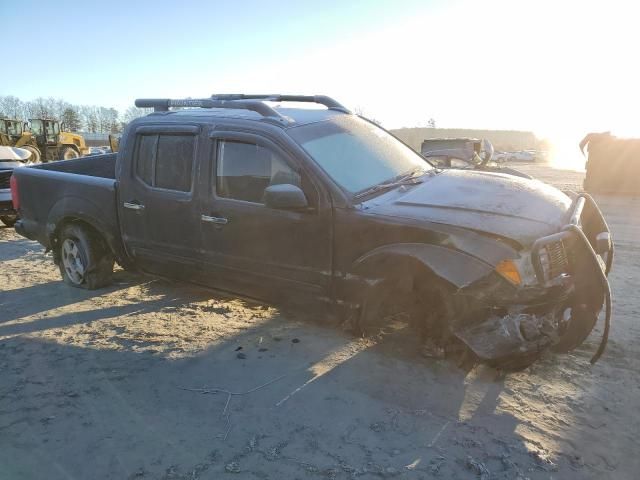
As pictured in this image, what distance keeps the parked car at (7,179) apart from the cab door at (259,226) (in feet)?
24.4

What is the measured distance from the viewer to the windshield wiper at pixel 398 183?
3822 millimetres

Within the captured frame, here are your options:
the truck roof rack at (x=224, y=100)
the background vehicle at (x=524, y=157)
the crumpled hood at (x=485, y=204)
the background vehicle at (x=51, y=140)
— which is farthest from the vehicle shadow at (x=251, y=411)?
the background vehicle at (x=524, y=157)

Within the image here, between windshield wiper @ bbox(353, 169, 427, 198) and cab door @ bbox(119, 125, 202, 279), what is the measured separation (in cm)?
156

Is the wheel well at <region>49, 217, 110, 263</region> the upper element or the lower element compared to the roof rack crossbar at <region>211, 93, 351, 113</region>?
lower

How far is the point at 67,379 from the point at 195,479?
63.5 inches

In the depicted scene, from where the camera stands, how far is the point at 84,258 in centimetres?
551

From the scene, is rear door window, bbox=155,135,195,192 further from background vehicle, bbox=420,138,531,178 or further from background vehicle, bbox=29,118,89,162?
background vehicle, bbox=29,118,89,162

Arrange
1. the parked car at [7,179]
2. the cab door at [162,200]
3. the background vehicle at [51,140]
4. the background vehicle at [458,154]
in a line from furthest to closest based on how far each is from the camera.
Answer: the background vehicle at [51,140] < the parked car at [7,179] < the background vehicle at [458,154] < the cab door at [162,200]

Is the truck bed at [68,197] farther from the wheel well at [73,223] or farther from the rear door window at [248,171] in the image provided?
the rear door window at [248,171]

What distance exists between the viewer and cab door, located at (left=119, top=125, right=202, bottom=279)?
449 centimetres

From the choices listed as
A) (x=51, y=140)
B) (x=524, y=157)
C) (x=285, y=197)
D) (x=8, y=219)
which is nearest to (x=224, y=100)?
(x=285, y=197)

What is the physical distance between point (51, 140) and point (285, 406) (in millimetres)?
28279

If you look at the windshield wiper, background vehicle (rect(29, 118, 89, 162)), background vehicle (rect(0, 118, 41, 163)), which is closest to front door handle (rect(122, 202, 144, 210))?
the windshield wiper

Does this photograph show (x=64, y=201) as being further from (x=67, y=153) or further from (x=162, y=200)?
(x=67, y=153)
